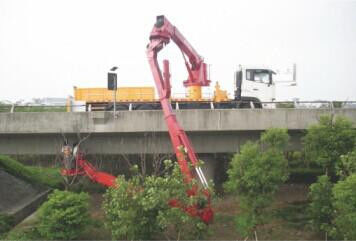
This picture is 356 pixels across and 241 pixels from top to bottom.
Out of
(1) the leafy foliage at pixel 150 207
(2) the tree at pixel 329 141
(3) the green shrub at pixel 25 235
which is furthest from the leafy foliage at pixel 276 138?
(3) the green shrub at pixel 25 235

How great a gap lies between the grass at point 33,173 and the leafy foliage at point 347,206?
13.1 m

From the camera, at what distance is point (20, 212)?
13234mm

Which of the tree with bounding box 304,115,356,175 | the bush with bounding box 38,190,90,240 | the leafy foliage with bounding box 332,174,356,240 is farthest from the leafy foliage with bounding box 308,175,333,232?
the bush with bounding box 38,190,90,240

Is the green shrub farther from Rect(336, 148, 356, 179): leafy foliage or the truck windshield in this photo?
the truck windshield

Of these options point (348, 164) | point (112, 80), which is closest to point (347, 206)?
point (348, 164)

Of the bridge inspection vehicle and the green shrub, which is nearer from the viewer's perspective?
the bridge inspection vehicle

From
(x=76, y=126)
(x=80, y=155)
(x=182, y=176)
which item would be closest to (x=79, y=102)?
(x=76, y=126)

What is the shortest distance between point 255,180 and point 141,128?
5.92 m

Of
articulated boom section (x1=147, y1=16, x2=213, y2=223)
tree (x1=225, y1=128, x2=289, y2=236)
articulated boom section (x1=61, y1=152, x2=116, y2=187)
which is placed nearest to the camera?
tree (x1=225, y1=128, x2=289, y2=236)

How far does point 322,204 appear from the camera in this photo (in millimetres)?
10148

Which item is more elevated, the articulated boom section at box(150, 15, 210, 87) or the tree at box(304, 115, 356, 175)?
the articulated boom section at box(150, 15, 210, 87)

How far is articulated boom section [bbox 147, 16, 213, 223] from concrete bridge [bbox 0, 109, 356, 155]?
4.13ft

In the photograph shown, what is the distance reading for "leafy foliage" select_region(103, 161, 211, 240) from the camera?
873cm

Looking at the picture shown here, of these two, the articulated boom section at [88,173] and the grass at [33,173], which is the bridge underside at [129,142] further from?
the articulated boom section at [88,173]
